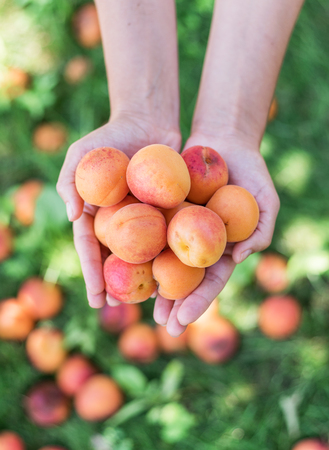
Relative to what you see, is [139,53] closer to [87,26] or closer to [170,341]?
[87,26]

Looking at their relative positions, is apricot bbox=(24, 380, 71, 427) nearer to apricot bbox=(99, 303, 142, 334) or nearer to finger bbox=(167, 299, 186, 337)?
apricot bbox=(99, 303, 142, 334)

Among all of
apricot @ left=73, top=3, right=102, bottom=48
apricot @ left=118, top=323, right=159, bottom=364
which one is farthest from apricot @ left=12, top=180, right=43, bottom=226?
apricot @ left=73, top=3, right=102, bottom=48

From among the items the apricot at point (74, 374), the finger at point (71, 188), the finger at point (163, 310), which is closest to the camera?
the finger at point (71, 188)

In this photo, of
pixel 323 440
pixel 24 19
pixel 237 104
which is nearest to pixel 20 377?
pixel 323 440

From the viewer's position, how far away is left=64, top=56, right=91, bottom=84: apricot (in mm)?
4066

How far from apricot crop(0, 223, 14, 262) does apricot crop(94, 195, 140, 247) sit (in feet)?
5.13

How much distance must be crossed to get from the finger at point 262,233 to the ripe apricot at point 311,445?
1560 mm

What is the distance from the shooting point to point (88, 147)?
2.35 meters

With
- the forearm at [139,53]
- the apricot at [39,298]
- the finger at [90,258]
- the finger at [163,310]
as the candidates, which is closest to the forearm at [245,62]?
the forearm at [139,53]

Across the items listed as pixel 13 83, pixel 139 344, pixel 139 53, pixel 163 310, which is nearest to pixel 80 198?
pixel 163 310

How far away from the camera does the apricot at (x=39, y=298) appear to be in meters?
3.28

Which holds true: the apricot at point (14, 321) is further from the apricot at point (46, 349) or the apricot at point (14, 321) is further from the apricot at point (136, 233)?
the apricot at point (136, 233)

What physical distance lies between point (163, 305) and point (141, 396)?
3.86ft

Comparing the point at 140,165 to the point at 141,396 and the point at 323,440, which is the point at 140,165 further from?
the point at 323,440
